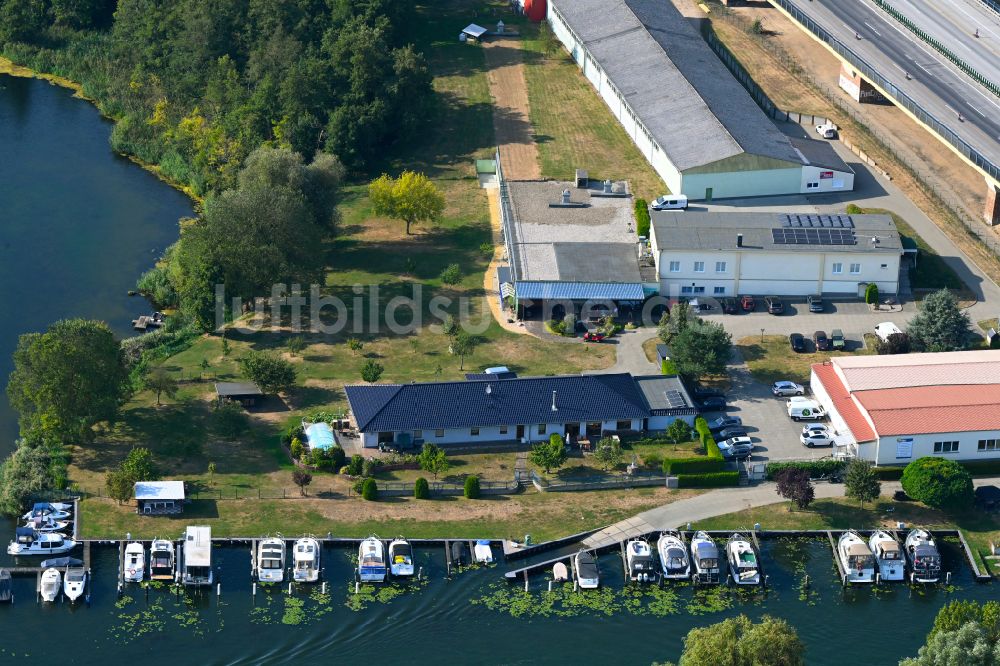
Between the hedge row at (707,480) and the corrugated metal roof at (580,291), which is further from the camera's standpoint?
the corrugated metal roof at (580,291)

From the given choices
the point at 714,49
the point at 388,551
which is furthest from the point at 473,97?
the point at 388,551

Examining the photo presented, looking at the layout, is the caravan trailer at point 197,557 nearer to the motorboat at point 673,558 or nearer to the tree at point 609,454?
the tree at point 609,454

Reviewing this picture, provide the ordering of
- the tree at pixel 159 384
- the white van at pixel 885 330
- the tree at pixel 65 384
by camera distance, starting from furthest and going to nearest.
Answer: the white van at pixel 885 330
the tree at pixel 159 384
the tree at pixel 65 384

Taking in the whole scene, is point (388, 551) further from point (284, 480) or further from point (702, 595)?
point (702, 595)

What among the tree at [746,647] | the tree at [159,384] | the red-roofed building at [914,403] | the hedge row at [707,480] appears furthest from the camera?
the tree at [159,384]

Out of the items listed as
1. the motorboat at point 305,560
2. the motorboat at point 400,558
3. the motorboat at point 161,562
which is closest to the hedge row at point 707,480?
the motorboat at point 400,558

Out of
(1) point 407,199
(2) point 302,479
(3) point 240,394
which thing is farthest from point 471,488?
(1) point 407,199
